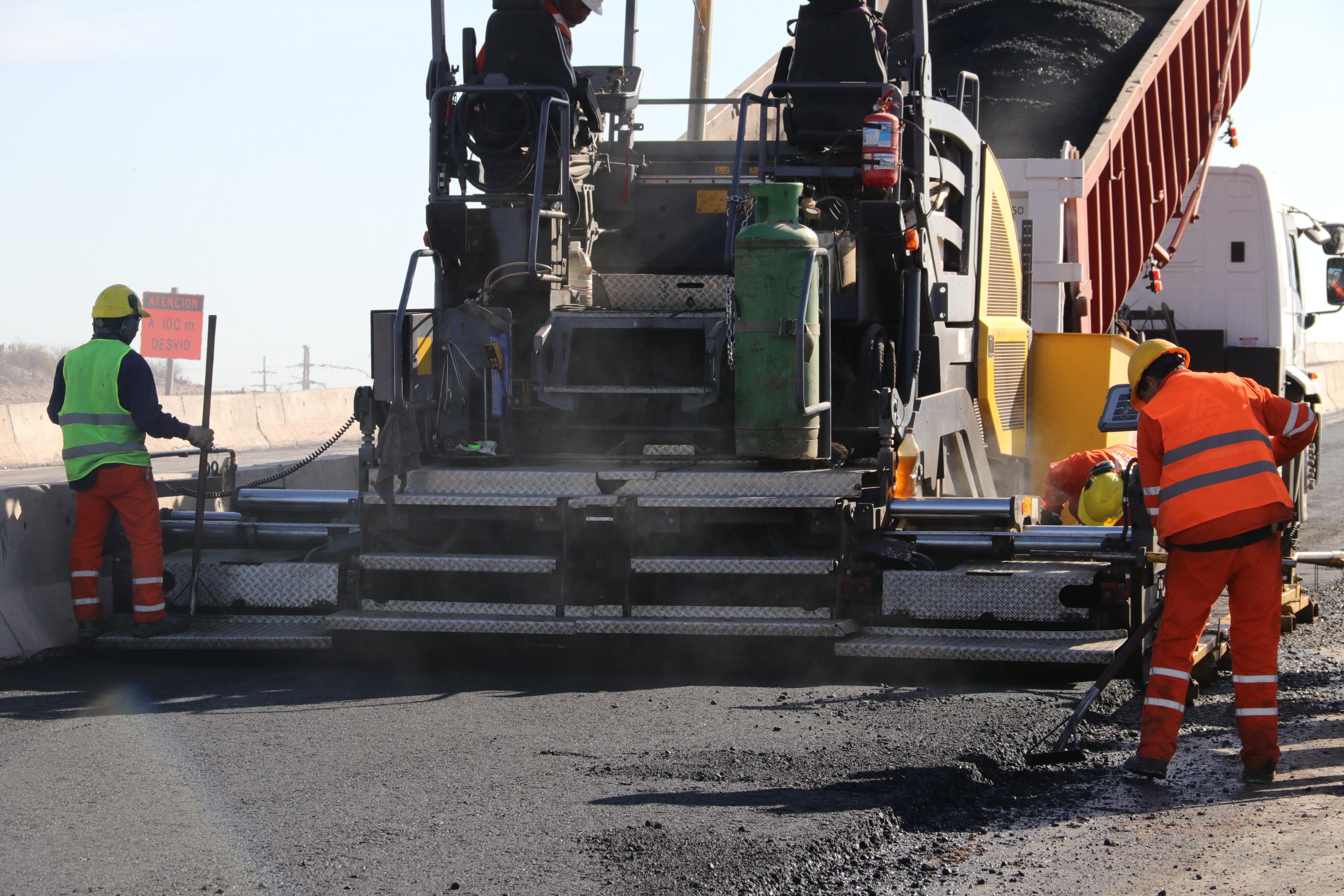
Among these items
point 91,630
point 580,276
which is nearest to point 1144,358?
point 580,276

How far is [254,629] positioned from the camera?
266 inches

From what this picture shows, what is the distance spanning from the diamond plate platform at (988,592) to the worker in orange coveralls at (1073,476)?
1660 millimetres

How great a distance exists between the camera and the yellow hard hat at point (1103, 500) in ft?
24.4

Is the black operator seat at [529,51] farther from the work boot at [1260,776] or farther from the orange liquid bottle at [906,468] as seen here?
the work boot at [1260,776]

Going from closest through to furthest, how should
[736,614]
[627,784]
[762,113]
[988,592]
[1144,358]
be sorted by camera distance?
[627,784], [1144,358], [988,592], [736,614], [762,113]

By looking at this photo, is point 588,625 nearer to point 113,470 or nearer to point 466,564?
point 466,564

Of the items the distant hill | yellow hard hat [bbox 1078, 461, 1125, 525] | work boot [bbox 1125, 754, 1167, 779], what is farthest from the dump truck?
the distant hill

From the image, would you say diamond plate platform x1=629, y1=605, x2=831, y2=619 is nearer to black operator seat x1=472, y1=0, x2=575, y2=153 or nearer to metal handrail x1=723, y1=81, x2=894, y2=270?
metal handrail x1=723, y1=81, x2=894, y2=270

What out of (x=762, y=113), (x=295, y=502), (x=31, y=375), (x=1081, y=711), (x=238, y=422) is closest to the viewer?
(x=1081, y=711)

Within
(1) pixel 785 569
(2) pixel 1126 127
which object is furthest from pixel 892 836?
(2) pixel 1126 127

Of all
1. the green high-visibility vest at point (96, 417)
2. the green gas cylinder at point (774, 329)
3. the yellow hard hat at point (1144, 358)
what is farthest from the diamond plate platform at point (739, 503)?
the green high-visibility vest at point (96, 417)

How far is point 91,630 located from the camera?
6.88m

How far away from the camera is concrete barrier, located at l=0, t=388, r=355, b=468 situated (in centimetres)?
2053

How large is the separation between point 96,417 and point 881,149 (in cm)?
383
